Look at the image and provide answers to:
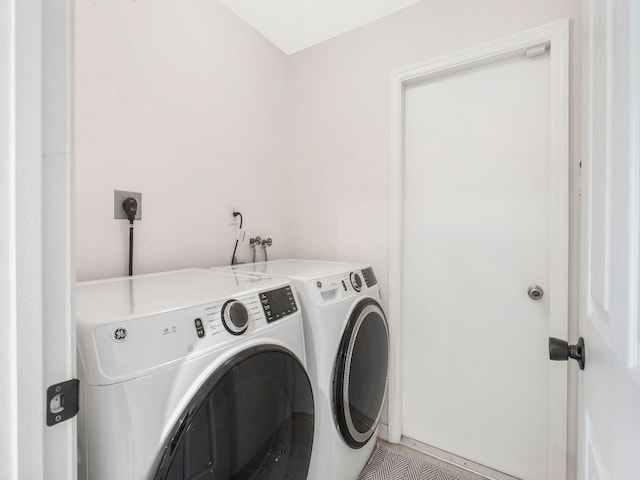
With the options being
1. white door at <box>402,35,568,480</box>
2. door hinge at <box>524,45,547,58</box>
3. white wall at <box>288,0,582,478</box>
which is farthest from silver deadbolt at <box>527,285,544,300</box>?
door hinge at <box>524,45,547,58</box>

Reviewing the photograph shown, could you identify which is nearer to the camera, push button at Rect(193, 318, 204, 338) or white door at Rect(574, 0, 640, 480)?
white door at Rect(574, 0, 640, 480)

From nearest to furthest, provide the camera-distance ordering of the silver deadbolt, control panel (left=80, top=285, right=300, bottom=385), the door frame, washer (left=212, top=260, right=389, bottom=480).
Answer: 1. control panel (left=80, top=285, right=300, bottom=385)
2. washer (left=212, top=260, right=389, bottom=480)
3. the door frame
4. the silver deadbolt

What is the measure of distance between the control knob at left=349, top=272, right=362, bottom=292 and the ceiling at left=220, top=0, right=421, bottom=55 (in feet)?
4.88

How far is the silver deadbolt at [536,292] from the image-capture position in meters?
1.38

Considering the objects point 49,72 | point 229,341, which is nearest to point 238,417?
point 229,341

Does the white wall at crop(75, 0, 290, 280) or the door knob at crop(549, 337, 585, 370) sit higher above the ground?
the white wall at crop(75, 0, 290, 280)

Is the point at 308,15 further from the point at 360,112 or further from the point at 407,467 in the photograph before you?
the point at 407,467

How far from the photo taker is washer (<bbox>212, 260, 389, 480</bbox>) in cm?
111

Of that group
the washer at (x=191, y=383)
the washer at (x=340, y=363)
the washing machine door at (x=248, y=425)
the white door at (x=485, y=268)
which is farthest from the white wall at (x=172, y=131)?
the white door at (x=485, y=268)

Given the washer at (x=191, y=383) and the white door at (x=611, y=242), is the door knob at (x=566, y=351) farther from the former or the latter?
the washer at (x=191, y=383)
